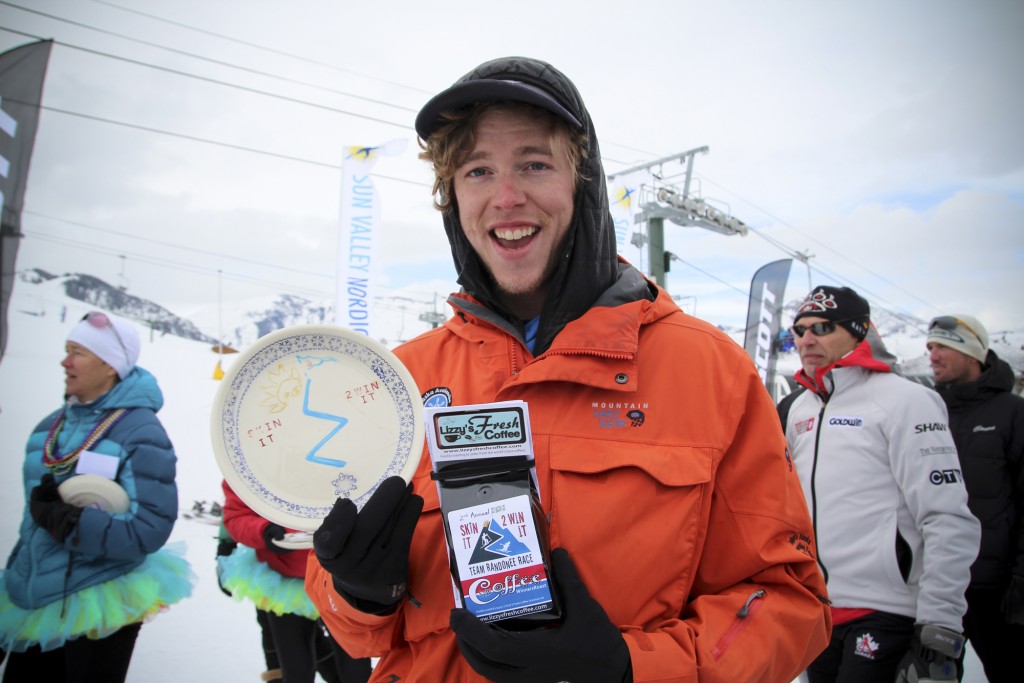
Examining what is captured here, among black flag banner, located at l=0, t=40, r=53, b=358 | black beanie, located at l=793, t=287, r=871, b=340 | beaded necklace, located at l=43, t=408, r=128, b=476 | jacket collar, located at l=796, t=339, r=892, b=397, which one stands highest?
black flag banner, located at l=0, t=40, r=53, b=358

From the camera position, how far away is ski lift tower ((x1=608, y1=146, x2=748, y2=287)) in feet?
36.4

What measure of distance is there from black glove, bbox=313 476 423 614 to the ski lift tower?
9942mm

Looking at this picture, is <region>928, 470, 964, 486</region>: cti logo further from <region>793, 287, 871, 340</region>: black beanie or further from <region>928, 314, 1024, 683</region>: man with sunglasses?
<region>928, 314, 1024, 683</region>: man with sunglasses

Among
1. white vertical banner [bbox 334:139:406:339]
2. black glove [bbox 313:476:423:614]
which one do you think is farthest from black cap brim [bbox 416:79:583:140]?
white vertical banner [bbox 334:139:406:339]

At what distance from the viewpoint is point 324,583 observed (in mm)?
1190

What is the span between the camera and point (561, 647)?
34.5 inches

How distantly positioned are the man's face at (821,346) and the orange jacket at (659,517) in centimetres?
191

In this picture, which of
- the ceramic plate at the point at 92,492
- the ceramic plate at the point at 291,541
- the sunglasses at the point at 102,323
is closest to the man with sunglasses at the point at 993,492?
the ceramic plate at the point at 291,541

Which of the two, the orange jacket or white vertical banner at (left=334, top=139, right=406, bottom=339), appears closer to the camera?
the orange jacket

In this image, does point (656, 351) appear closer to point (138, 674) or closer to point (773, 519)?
point (773, 519)

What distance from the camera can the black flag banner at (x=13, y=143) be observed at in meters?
3.15

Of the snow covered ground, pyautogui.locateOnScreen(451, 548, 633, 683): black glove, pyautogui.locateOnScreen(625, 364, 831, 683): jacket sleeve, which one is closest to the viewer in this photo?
pyautogui.locateOnScreen(451, 548, 633, 683): black glove

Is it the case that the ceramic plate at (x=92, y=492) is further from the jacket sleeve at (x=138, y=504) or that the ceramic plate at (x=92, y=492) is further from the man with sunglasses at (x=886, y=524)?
the man with sunglasses at (x=886, y=524)

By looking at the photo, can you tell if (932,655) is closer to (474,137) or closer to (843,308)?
(843,308)
